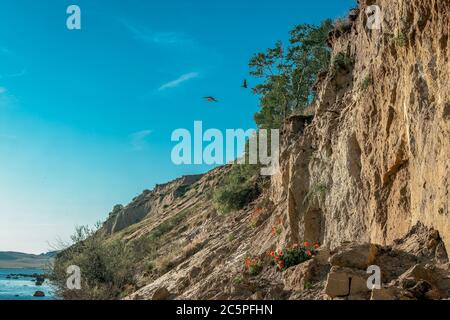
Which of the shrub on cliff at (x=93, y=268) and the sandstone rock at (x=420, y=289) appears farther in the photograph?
the shrub on cliff at (x=93, y=268)

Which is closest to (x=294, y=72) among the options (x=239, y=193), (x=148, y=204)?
(x=239, y=193)

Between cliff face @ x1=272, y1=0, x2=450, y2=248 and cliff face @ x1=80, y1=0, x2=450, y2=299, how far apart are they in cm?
3

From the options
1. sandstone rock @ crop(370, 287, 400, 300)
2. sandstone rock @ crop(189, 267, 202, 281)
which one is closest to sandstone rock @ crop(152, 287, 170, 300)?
sandstone rock @ crop(189, 267, 202, 281)

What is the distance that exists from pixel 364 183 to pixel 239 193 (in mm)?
16282

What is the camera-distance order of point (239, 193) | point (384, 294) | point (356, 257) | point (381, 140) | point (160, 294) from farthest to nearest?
point (239, 193)
point (160, 294)
point (381, 140)
point (356, 257)
point (384, 294)

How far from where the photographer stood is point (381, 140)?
42.4 feet

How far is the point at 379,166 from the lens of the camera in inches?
507

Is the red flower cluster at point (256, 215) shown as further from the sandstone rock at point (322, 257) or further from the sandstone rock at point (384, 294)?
the sandstone rock at point (384, 294)

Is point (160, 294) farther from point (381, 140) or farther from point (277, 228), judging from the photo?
point (381, 140)

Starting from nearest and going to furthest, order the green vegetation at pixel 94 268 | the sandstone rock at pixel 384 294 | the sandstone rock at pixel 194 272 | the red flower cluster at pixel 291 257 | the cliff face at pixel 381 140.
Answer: the sandstone rock at pixel 384 294 → the cliff face at pixel 381 140 → the red flower cluster at pixel 291 257 → the sandstone rock at pixel 194 272 → the green vegetation at pixel 94 268

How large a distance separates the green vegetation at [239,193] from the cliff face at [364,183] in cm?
538

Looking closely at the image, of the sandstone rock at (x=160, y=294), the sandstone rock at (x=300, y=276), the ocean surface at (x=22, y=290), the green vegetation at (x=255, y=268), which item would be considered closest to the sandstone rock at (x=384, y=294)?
the sandstone rock at (x=300, y=276)

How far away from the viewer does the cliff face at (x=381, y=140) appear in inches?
383
